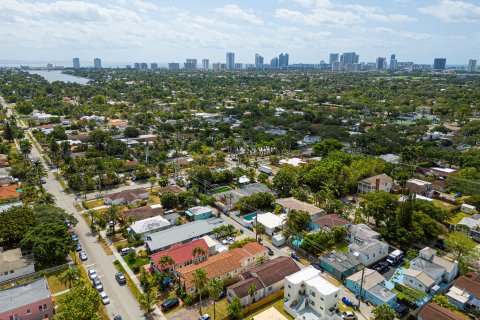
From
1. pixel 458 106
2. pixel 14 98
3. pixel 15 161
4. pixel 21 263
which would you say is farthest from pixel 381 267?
pixel 14 98

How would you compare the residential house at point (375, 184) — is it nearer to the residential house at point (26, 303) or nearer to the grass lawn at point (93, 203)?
the grass lawn at point (93, 203)

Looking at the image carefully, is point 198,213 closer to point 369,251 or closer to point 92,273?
point 92,273

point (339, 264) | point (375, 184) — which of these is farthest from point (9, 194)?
point (375, 184)

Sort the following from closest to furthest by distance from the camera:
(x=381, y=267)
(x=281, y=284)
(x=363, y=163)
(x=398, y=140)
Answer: (x=281, y=284) < (x=381, y=267) < (x=363, y=163) < (x=398, y=140)

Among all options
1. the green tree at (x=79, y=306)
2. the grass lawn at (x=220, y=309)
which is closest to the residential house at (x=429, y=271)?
the grass lawn at (x=220, y=309)

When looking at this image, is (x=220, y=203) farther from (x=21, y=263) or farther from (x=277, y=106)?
(x=277, y=106)

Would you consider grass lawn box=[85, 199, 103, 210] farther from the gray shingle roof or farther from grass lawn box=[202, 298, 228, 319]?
grass lawn box=[202, 298, 228, 319]
